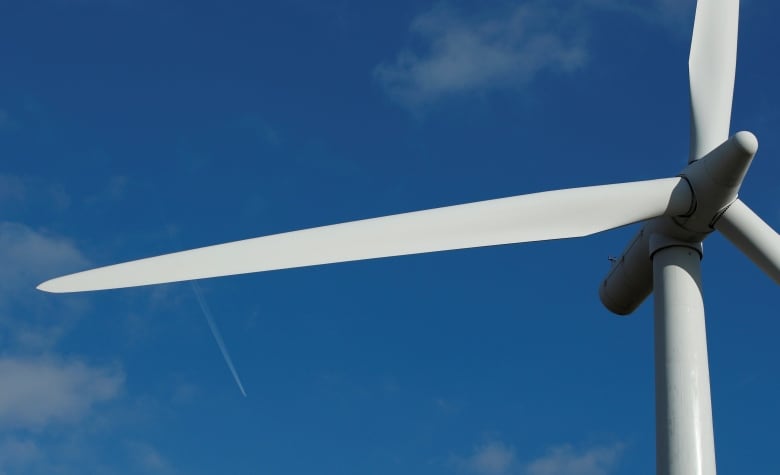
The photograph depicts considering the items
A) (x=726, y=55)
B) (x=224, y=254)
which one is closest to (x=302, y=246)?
(x=224, y=254)

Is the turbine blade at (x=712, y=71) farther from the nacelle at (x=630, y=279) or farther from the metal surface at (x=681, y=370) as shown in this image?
the metal surface at (x=681, y=370)

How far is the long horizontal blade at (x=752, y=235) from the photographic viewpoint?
1620 cm

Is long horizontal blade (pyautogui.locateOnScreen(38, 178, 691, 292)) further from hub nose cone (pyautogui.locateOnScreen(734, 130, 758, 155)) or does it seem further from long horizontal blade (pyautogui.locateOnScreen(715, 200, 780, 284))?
hub nose cone (pyautogui.locateOnScreen(734, 130, 758, 155))

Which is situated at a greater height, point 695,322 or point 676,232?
point 676,232

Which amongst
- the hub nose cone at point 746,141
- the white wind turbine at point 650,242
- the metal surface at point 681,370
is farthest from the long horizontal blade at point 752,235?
the hub nose cone at point 746,141

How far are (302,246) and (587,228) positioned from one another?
15.3ft

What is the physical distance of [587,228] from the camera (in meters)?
16.1

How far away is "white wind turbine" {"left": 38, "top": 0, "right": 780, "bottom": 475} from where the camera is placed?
45.2ft

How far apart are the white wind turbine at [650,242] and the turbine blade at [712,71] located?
0.14 feet

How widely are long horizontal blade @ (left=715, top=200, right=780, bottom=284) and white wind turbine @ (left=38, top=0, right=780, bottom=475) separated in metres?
0.02

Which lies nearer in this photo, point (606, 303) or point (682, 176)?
point (682, 176)

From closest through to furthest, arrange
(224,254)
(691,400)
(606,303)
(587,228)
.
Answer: (224,254) → (691,400) → (587,228) → (606,303)

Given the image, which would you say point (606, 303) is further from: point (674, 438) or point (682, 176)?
point (674, 438)

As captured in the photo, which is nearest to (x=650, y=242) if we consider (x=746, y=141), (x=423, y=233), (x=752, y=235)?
(x=752, y=235)
